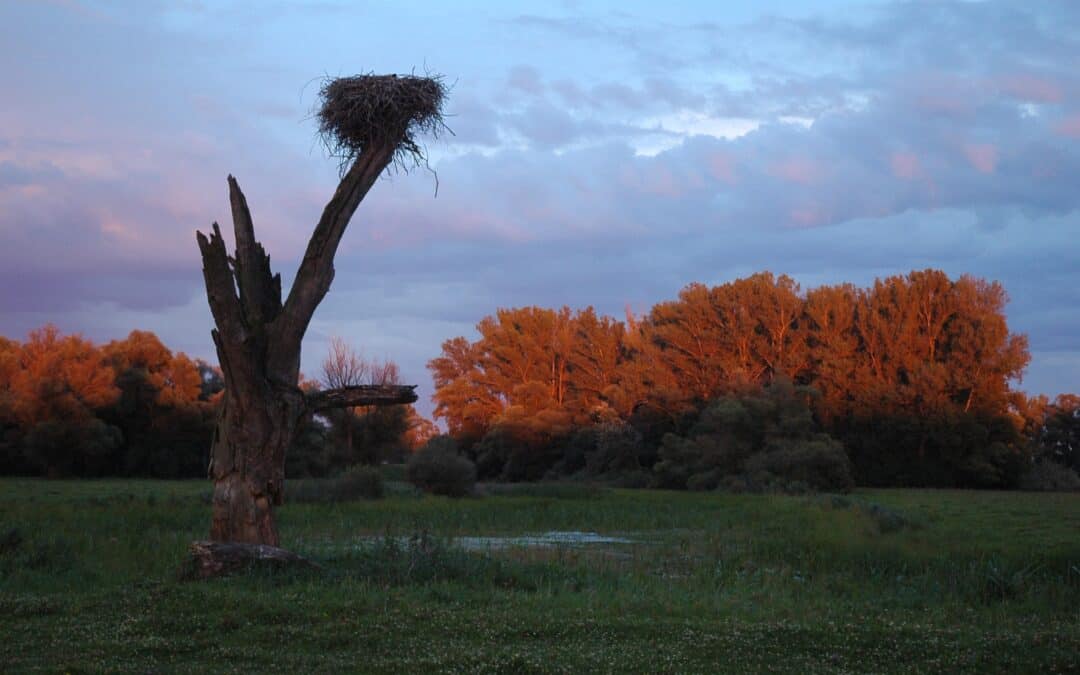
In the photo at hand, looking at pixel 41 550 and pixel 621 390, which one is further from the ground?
pixel 621 390

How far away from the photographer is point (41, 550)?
15.2 metres

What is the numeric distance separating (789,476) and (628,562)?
27.7 metres

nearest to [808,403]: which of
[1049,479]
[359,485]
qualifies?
[1049,479]

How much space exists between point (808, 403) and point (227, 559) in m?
44.1

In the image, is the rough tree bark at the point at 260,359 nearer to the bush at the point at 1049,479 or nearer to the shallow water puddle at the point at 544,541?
the shallow water puddle at the point at 544,541

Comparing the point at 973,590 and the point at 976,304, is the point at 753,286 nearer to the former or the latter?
the point at 976,304

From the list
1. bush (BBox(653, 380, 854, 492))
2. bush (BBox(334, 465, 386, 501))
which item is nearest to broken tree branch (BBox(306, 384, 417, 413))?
bush (BBox(334, 465, 386, 501))

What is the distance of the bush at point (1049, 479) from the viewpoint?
4884 centimetres

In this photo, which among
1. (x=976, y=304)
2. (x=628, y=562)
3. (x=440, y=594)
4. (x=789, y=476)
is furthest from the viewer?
(x=976, y=304)

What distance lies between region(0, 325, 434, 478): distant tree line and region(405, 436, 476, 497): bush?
9232 mm

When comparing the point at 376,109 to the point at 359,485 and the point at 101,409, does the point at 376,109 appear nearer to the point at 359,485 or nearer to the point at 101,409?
the point at 359,485

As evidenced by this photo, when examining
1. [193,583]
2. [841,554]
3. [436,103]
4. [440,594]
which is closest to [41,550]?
[193,583]

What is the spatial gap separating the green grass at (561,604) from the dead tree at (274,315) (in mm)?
1332

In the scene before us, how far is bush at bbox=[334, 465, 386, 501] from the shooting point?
1318 inches
